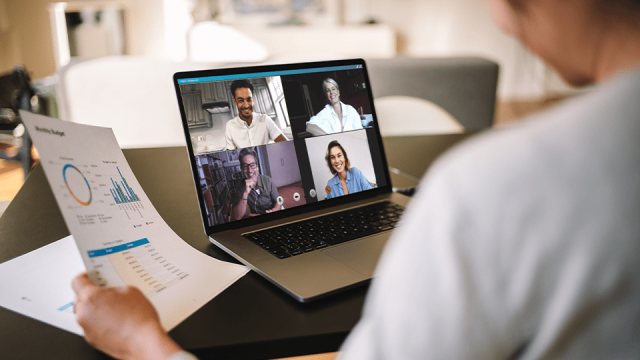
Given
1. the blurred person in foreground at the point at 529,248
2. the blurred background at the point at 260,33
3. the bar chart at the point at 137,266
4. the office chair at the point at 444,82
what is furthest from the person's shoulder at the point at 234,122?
the blurred background at the point at 260,33

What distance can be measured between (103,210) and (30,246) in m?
0.19

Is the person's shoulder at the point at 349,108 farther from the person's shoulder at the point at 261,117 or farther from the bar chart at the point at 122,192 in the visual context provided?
the bar chart at the point at 122,192

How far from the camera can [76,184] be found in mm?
517

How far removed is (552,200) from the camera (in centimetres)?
25

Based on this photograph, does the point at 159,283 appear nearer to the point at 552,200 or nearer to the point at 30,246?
the point at 30,246

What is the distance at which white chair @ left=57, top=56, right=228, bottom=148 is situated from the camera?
2.01 meters

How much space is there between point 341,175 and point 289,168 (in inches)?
4.5

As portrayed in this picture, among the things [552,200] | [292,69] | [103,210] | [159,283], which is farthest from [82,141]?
[552,200]

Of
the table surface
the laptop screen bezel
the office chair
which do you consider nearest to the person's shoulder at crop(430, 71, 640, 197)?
the table surface

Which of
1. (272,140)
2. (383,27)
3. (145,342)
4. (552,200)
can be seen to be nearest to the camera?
(552,200)

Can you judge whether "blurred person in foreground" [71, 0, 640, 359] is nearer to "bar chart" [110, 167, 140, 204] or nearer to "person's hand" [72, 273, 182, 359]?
"person's hand" [72, 273, 182, 359]

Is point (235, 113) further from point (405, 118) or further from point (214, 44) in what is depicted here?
point (214, 44)

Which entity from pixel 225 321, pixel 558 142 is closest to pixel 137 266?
pixel 225 321

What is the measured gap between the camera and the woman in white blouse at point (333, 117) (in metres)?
0.81
